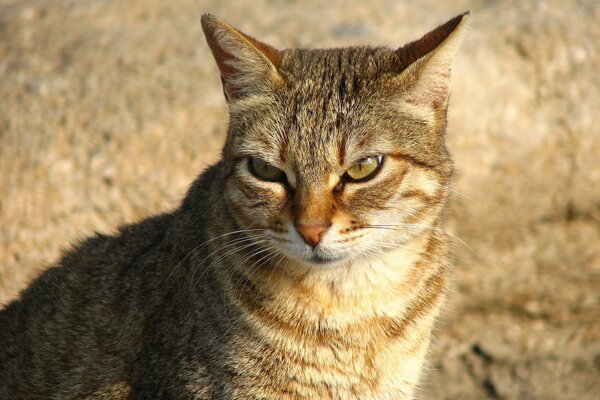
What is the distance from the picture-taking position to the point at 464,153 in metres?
5.88

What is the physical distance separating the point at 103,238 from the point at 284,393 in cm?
142

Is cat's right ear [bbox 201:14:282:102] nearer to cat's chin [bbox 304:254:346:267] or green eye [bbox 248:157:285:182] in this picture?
green eye [bbox 248:157:285:182]

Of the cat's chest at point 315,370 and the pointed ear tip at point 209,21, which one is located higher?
the pointed ear tip at point 209,21

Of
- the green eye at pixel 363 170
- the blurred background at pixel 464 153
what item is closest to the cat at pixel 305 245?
the green eye at pixel 363 170

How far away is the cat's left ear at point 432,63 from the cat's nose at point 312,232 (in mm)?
674

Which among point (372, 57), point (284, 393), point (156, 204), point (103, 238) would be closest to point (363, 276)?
point (284, 393)

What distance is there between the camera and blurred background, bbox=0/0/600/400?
578cm

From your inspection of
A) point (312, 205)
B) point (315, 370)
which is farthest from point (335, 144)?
point (315, 370)

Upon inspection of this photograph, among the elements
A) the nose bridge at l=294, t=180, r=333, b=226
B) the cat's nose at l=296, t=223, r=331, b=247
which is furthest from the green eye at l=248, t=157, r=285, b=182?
the cat's nose at l=296, t=223, r=331, b=247

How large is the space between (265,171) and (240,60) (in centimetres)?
48

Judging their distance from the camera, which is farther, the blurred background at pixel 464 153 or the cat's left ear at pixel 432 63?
the blurred background at pixel 464 153

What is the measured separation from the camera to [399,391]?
3844 millimetres

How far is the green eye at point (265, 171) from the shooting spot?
358 cm

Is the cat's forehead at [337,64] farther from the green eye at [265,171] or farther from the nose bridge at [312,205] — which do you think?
the nose bridge at [312,205]
